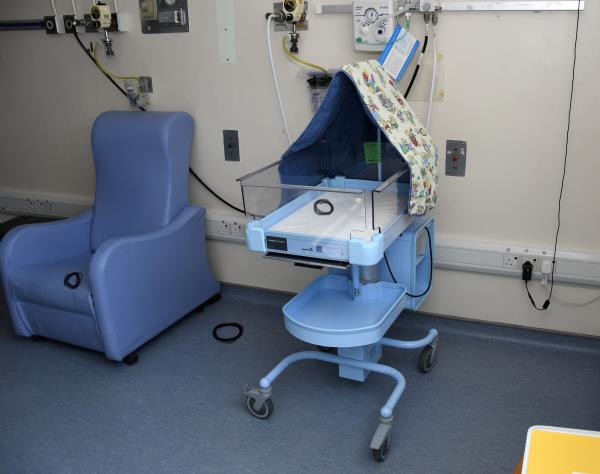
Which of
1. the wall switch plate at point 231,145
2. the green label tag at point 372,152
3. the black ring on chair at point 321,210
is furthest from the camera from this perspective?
the wall switch plate at point 231,145

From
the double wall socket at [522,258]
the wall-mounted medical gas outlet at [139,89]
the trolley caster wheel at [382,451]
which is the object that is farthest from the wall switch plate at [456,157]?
the wall-mounted medical gas outlet at [139,89]

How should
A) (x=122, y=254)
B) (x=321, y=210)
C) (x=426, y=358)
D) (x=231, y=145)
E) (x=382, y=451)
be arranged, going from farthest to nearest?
(x=231, y=145) < (x=122, y=254) < (x=426, y=358) < (x=321, y=210) < (x=382, y=451)

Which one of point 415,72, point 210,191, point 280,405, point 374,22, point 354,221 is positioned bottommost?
point 280,405

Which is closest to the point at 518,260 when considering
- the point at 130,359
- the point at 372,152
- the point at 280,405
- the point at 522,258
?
the point at 522,258

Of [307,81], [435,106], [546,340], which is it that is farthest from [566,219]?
[307,81]

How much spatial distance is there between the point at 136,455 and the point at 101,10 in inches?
87.1

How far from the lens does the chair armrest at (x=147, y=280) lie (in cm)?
258

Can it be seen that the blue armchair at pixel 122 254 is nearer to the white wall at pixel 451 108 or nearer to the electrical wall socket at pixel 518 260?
the white wall at pixel 451 108

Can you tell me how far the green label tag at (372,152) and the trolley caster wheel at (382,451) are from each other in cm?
105

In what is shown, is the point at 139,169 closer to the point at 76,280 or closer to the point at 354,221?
the point at 76,280

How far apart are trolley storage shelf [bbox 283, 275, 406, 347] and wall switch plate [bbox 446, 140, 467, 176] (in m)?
0.66

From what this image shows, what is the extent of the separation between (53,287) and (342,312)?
1350mm

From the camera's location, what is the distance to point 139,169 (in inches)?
119

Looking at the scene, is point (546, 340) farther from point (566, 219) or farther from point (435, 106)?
point (435, 106)
